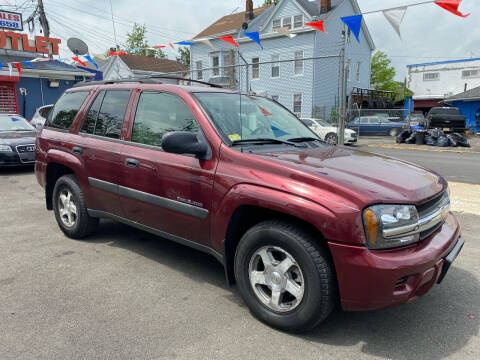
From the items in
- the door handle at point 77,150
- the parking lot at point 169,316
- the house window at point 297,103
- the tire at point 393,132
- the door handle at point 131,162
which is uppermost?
the house window at point 297,103

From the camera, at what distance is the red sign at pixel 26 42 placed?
22125mm

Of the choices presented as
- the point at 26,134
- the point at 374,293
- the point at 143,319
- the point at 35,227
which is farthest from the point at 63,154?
the point at 26,134

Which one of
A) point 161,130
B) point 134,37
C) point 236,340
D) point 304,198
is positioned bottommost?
point 236,340

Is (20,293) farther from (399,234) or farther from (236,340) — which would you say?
(399,234)

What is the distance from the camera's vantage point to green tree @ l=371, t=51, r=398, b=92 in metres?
46.3

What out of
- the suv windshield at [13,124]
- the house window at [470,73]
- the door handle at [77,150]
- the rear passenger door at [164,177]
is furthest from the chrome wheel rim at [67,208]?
the house window at [470,73]

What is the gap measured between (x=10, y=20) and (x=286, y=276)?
27.2 metres

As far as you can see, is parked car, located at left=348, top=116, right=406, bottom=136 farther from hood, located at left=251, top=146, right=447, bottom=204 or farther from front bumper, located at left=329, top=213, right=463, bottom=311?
front bumper, located at left=329, top=213, right=463, bottom=311

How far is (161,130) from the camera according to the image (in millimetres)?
3592

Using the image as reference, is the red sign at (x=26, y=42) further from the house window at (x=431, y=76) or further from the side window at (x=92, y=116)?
the house window at (x=431, y=76)

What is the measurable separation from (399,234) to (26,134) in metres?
9.98

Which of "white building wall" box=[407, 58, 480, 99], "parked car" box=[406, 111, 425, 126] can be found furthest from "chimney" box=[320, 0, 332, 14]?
"white building wall" box=[407, 58, 480, 99]

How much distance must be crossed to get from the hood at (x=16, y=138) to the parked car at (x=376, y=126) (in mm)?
17430

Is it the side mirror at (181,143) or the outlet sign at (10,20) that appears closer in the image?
the side mirror at (181,143)
